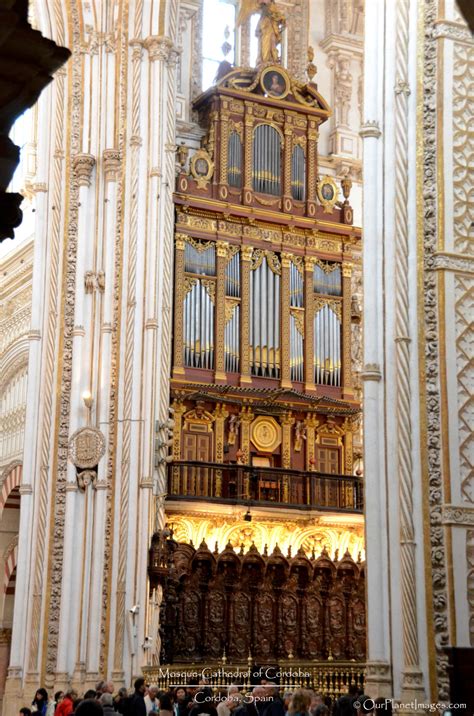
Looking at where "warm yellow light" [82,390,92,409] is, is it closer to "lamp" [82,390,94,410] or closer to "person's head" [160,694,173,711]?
"lamp" [82,390,94,410]

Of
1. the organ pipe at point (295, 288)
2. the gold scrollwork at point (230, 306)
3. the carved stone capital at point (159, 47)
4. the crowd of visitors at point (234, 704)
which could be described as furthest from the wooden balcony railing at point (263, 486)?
the carved stone capital at point (159, 47)

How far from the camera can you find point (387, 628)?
1174 centimetres

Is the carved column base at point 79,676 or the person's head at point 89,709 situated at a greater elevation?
the carved column base at point 79,676

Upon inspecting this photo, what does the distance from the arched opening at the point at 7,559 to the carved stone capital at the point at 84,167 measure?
275 inches

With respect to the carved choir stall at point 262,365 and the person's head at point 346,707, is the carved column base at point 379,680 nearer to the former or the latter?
the person's head at point 346,707

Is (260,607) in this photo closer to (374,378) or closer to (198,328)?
(198,328)

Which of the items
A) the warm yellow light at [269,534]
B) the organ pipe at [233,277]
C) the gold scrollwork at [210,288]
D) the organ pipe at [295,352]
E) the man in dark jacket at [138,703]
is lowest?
the man in dark jacket at [138,703]

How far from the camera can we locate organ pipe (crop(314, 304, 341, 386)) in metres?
24.6

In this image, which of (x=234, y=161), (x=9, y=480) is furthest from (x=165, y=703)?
(x=234, y=161)

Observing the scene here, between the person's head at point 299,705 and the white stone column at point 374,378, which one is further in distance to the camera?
the white stone column at point 374,378

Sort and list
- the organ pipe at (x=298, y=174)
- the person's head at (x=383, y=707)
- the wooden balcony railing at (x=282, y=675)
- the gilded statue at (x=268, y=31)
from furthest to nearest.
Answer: the gilded statue at (x=268, y=31) → the organ pipe at (x=298, y=174) → the wooden balcony railing at (x=282, y=675) → the person's head at (x=383, y=707)

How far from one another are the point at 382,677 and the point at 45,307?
40.8 ft

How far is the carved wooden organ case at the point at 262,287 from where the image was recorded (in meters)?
23.4

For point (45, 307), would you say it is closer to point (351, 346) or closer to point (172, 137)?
point (172, 137)
